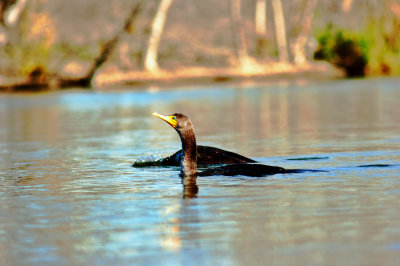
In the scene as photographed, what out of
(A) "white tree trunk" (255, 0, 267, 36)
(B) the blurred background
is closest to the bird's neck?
(B) the blurred background

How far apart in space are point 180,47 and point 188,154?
6339 centimetres

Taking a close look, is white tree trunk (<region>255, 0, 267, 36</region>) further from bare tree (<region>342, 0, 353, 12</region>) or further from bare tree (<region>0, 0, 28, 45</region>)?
bare tree (<region>0, 0, 28, 45</region>)

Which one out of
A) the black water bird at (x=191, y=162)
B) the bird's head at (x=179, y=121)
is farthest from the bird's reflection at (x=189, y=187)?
the bird's head at (x=179, y=121)

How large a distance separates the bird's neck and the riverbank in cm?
4221

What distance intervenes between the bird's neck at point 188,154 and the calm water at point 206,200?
264 mm

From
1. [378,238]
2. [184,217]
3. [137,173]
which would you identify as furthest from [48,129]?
[378,238]

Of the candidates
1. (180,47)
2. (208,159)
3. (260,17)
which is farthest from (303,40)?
(208,159)

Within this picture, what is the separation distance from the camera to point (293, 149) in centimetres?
1806

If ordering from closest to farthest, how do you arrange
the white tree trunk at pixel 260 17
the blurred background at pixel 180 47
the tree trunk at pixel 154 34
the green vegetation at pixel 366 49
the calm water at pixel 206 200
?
the calm water at pixel 206 200
the blurred background at pixel 180 47
the tree trunk at pixel 154 34
the green vegetation at pixel 366 49
the white tree trunk at pixel 260 17

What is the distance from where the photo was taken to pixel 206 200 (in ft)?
38.0

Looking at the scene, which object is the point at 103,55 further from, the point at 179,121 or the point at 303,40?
the point at 179,121

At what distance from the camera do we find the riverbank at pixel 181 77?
187 ft

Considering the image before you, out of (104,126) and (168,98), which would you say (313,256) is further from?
(168,98)

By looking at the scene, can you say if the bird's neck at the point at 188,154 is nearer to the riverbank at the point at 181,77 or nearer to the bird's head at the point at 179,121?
the bird's head at the point at 179,121
